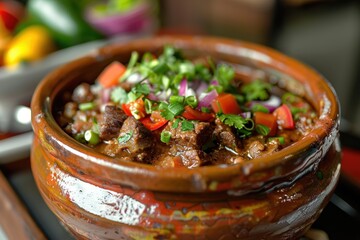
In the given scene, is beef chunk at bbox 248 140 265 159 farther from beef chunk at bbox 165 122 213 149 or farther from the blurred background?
the blurred background

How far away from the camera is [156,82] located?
51.9 inches

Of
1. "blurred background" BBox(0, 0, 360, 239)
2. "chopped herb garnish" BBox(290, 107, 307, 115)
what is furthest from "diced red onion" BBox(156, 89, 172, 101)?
"blurred background" BBox(0, 0, 360, 239)

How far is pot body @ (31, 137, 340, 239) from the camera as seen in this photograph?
95 centimetres

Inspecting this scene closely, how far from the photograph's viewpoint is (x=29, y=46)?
7.47ft

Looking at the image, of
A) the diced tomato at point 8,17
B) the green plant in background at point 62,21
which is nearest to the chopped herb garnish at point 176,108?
the green plant in background at point 62,21

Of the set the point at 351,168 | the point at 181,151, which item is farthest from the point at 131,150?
the point at 351,168

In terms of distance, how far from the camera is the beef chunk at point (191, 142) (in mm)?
1040

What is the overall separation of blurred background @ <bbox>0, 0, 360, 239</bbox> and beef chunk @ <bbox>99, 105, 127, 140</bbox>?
34 centimetres

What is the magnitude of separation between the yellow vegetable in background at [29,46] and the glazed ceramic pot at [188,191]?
119 cm

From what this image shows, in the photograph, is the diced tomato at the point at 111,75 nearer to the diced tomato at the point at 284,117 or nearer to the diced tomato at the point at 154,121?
the diced tomato at the point at 154,121

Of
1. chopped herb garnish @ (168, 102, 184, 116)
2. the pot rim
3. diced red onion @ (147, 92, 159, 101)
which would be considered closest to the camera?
the pot rim

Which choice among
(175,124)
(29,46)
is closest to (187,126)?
(175,124)

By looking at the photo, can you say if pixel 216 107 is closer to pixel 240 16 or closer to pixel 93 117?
pixel 93 117

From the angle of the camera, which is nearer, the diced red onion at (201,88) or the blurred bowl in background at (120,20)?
the diced red onion at (201,88)
